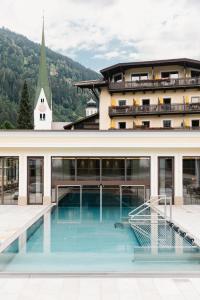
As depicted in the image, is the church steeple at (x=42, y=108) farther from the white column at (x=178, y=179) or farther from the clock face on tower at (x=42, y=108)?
the white column at (x=178, y=179)

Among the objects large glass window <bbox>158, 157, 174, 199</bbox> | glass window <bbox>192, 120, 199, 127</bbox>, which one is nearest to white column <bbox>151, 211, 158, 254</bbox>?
large glass window <bbox>158, 157, 174, 199</bbox>

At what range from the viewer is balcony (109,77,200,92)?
1293 inches

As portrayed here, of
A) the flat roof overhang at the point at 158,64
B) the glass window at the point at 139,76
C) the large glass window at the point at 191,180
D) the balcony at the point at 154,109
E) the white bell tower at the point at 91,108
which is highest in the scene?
the white bell tower at the point at 91,108

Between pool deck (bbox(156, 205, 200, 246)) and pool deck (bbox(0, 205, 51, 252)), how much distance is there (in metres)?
6.71

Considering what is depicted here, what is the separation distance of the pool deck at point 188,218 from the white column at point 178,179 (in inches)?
31.9

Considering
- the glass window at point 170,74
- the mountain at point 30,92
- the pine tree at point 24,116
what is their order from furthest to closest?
the mountain at point 30,92, the pine tree at point 24,116, the glass window at point 170,74

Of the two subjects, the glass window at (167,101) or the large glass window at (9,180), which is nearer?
the large glass window at (9,180)

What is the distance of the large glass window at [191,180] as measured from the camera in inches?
882

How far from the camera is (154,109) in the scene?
3331 centimetres

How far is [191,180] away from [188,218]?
229 inches
